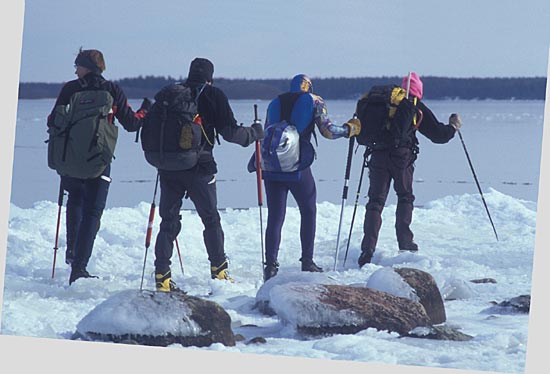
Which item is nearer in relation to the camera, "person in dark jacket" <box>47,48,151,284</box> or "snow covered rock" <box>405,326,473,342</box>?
"snow covered rock" <box>405,326,473,342</box>

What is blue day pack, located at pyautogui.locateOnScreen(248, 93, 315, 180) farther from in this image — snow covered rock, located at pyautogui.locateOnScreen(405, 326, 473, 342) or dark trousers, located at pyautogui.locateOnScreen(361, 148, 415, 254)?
snow covered rock, located at pyautogui.locateOnScreen(405, 326, 473, 342)

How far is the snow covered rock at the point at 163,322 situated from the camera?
6.82m

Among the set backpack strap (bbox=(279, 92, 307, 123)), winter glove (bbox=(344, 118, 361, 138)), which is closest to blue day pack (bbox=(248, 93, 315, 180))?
backpack strap (bbox=(279, 92, 307, 123))

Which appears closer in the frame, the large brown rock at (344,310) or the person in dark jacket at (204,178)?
the large brown rock at (344,310)

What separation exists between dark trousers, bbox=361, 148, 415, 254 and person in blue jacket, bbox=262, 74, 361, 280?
46 centimetres

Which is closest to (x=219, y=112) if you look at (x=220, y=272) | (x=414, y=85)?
(x=220, y=272)

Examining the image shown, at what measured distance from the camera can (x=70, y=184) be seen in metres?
8.24

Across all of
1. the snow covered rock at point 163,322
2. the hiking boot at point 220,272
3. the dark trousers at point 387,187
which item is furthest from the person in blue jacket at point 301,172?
the snow covered rock at point 163,322

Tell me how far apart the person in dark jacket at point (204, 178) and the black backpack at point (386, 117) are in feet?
3.24

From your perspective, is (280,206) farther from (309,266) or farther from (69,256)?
(69,256)

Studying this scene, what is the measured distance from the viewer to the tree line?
29.0ft

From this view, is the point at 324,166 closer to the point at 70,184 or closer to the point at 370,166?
the point at 370,166

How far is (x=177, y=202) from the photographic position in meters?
7.89

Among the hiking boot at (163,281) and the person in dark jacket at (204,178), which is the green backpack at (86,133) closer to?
the person in dark jacket at (204,178)
